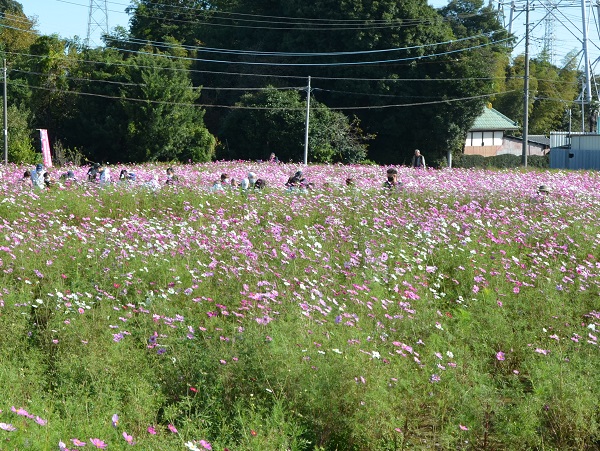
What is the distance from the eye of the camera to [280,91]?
3934 centimetres

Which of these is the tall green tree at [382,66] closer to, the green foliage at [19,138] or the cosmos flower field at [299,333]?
the green foliage at [19,138]

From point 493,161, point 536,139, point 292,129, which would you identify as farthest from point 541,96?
point 292,129

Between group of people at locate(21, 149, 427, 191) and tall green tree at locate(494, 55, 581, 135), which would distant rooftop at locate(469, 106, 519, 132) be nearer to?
tall green tree at locate(494, 55, 581, 135)

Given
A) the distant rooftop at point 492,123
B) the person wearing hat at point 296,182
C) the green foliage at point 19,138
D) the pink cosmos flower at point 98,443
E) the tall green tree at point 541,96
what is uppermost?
the tall green tree at point 541,96

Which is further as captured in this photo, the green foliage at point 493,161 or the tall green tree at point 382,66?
the green foliage at point 493,161

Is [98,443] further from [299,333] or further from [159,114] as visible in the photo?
[159,114]

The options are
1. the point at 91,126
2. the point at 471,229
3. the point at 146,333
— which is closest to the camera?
the point at 146,333

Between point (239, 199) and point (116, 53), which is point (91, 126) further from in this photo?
point (239, 199)

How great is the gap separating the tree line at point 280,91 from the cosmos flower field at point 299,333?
27026mm

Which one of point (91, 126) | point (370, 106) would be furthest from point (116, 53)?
point (370, 106)

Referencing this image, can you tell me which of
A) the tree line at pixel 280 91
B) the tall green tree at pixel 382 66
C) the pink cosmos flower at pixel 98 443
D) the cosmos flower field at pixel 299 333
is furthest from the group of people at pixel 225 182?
the tall green tree at pixel 382 66

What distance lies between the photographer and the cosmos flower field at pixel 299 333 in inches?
205

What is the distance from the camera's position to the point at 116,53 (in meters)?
39.2

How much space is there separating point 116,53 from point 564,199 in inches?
1192
